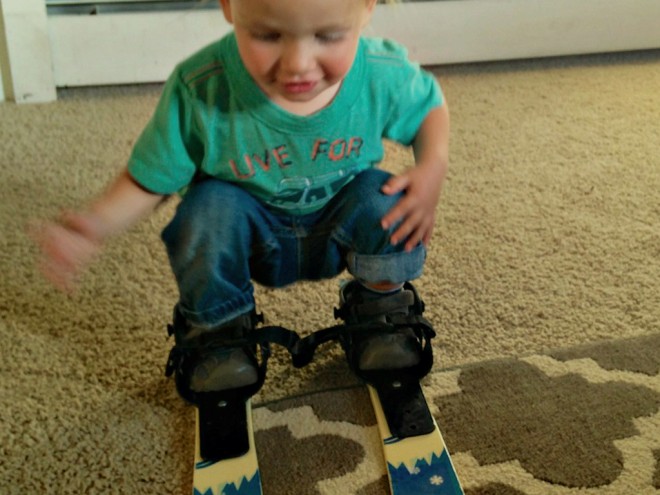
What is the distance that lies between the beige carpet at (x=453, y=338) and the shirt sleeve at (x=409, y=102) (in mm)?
257

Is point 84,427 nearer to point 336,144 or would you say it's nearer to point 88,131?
point 336,144

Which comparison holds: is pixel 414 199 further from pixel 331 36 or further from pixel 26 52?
pixel 26 52

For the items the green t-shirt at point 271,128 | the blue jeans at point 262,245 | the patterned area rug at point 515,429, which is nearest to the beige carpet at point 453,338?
the patterned area rug at point 515,429

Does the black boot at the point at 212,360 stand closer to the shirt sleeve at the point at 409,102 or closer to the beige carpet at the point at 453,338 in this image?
the beige carpet at the point at 453,338

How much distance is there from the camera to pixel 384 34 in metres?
1.48

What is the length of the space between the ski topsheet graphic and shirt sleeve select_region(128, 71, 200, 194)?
274mm

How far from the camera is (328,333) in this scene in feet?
2.59

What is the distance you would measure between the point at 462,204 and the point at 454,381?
38cm

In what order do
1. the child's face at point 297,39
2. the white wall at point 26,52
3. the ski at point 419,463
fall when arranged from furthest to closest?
1. the white wall at point 26,52
2. the ski at point 419,463
3. the child's face at point 297,39

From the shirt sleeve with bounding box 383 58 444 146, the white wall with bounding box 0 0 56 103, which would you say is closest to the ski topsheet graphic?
the shirt sleeve with bounding box 383 58 444 146

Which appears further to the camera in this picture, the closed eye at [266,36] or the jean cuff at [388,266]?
the jean cuff at [388,266]

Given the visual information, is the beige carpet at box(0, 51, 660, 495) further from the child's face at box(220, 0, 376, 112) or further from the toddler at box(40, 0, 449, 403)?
the child's face at box(220, 0, 376, 112)

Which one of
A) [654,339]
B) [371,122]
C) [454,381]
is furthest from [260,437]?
[654,339]

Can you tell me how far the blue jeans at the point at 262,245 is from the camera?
686mm
